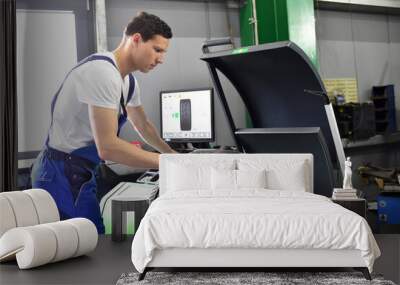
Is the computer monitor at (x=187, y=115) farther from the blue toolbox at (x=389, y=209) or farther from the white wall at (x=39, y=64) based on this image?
the blue toolbox at (x=389, y=209)

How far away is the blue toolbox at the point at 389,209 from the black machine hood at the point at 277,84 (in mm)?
1776

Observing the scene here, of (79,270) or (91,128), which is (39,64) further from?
(79,270)

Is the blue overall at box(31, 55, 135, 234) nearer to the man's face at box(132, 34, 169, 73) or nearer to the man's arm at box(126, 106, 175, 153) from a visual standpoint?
the man's arm at box(126, 106, 175, 153)

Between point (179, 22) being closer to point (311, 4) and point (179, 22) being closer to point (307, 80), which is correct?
point (311, 4)

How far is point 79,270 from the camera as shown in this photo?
340 centimetres

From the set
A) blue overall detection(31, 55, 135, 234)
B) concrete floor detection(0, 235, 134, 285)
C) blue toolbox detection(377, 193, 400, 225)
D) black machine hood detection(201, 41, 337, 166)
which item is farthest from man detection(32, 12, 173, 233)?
blue toolbox detection(377, 193, 400, 225)

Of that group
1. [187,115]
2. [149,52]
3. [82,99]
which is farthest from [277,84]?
[82,99]

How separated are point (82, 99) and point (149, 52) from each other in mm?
771

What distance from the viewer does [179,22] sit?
537 cm

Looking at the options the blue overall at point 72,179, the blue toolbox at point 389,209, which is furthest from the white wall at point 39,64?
the blue toolbox at point 389,209

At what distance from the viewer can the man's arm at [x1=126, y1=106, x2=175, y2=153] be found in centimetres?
518

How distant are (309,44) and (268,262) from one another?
307cm

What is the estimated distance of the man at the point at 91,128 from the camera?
4988 mm

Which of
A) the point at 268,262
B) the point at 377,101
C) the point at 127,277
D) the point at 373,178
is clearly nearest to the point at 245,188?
the point at 268,262
